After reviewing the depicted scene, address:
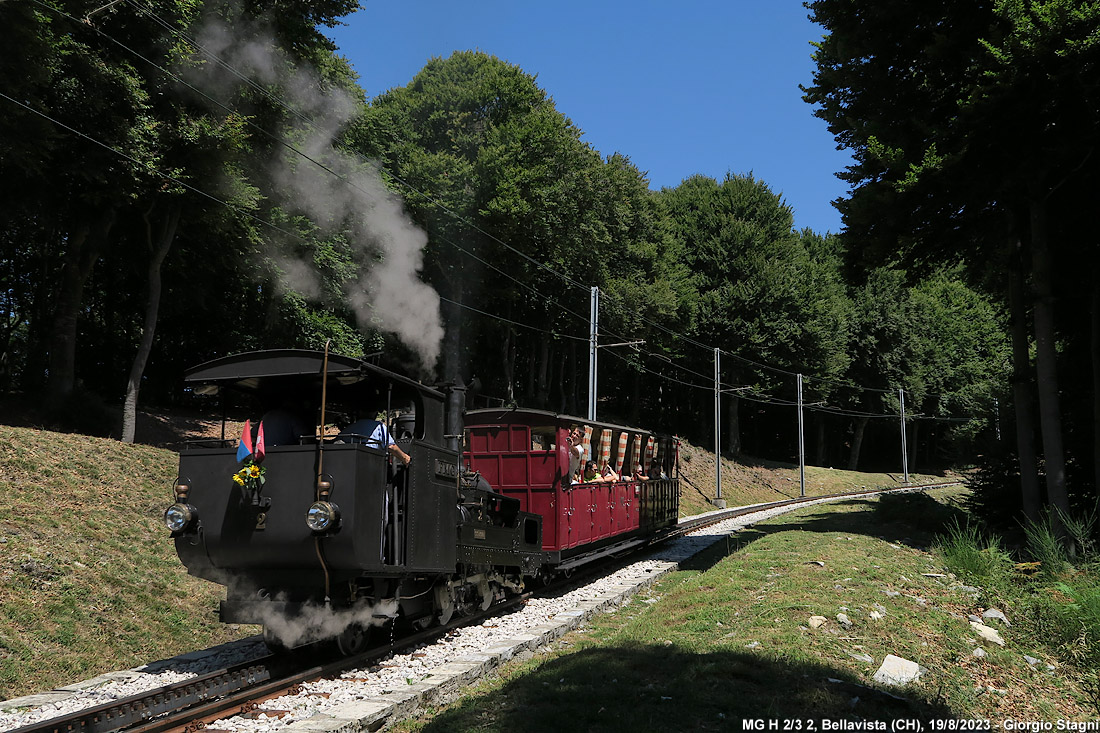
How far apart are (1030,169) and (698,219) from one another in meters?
Answer: 35.9

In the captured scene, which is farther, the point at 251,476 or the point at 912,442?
the point at 912,442

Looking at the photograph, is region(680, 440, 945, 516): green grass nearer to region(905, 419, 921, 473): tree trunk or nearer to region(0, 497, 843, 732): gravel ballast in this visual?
region(905, 419, 921, 473): tree trunk

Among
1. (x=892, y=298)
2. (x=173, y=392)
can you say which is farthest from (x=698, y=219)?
(x=173, y=392)

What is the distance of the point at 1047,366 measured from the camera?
539 inches

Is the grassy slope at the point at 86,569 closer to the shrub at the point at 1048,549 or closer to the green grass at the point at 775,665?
the green grass at the point at 775,665

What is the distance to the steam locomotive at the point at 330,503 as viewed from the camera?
6922mm

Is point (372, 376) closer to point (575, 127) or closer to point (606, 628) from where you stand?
point (606, 628)

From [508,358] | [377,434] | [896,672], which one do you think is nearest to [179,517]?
[377,434]

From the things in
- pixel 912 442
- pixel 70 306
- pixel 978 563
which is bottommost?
pixel 978 563

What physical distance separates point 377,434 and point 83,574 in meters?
5.66

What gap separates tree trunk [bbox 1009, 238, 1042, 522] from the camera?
14312 mm

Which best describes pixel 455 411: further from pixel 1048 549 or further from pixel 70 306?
pixel 70 306

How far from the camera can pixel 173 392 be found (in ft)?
106

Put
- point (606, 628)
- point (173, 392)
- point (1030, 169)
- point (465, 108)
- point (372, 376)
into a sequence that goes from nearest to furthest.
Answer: point (372, 376), point (606, 628), point (1030, 169), point (173, 392), point (465, 108)
